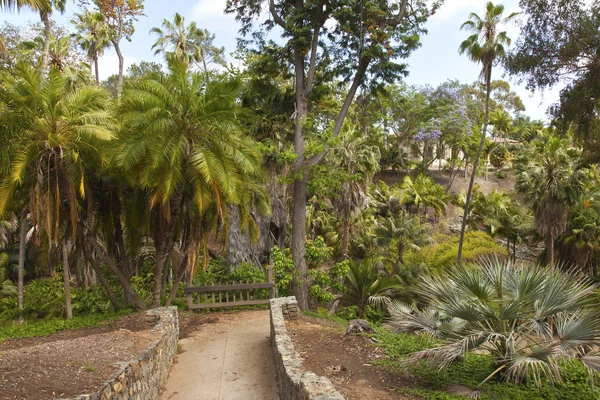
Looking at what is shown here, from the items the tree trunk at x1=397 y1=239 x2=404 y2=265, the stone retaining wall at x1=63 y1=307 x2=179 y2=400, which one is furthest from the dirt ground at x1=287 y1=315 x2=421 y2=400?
the tree trunk at x1=397 y1=239 x2=404 y2=265

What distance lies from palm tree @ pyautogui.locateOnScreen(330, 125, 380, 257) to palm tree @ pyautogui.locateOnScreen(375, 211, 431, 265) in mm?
1955

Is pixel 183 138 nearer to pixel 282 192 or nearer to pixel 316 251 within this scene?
pixel 316 251

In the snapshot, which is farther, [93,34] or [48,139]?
[93,34]

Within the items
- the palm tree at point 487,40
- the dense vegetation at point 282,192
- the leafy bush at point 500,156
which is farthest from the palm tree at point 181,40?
the leafy bush at point 500,156

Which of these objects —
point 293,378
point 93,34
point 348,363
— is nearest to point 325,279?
point 348,363

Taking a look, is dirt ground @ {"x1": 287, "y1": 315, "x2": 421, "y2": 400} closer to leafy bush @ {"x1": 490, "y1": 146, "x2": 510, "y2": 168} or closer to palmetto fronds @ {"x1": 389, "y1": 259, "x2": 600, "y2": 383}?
palmetto fronds @ {"x1": 389, "y1": 259, "x2": 600, "y2": 383}

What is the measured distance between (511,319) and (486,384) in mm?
956

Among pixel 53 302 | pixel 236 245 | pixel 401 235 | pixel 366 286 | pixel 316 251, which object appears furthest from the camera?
pixel 401 235

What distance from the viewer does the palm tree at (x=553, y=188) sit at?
76.5ft

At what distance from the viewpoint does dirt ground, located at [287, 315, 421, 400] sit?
664cm

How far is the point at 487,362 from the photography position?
7.68 meters

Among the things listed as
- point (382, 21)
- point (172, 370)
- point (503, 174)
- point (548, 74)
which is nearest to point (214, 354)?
point (172, 370)

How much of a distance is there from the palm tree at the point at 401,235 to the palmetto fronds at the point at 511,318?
1926 cm

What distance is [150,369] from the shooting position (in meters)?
8.36
